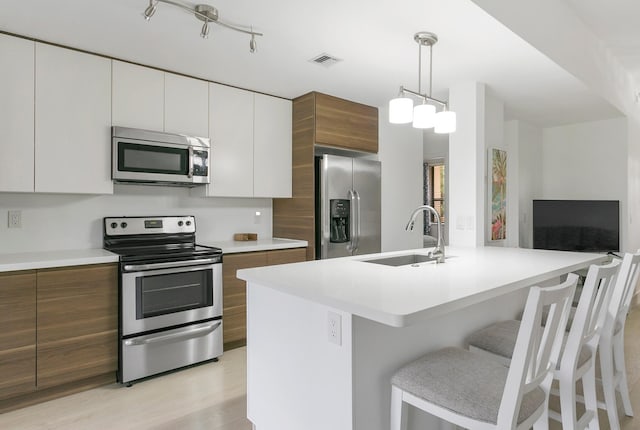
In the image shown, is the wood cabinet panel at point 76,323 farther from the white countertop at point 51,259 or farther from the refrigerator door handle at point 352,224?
the refrigerator door handle at point 352,224

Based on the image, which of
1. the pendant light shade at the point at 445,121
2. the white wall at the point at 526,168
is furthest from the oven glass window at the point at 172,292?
the white wall at the point at 526,168

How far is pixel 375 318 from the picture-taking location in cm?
127

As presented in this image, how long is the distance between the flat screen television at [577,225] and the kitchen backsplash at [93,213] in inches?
132

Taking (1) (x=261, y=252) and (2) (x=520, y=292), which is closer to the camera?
(2) (x=520, y=292)

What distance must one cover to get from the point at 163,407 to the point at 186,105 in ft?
7.27

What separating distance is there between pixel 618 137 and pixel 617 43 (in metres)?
1.49

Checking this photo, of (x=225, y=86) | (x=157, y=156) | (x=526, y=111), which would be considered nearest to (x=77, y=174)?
(x=157, y=156)

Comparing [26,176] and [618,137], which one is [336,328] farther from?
[618,137]

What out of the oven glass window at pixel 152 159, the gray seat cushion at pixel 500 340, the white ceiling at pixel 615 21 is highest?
the white ceiling at pixel 615 21

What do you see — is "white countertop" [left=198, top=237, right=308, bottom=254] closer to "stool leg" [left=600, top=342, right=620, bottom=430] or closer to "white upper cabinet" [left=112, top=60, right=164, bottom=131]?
"white upper cabinet" [left=112, top=60, right=164, bottom=131]

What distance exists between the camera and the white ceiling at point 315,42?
2115 millimetres

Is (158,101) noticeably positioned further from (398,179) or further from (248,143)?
(398,179)

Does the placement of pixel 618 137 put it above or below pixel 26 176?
above

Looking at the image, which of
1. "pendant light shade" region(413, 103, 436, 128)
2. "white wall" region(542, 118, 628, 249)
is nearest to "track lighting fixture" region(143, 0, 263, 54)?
"pendant light shade" region(413, 103, 436, 128)
